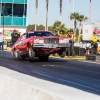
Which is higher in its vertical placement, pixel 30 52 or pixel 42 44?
pixel 42 44

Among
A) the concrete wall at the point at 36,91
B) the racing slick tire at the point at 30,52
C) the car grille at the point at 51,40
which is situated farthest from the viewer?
the racing slick tire at the point at 30,52

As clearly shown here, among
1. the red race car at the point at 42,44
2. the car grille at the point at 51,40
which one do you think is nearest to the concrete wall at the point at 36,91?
the red race car at the point at 42,44

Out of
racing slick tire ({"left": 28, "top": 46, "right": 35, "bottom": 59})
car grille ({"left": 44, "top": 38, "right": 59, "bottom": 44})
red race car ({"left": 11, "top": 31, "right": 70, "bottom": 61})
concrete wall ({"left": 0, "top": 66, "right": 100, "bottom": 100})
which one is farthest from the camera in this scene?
racing slick tire ({"left": 28, "top": 46, "right": 35, "bottom": 59})

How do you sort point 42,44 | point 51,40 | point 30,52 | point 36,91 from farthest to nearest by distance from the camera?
1. point 30,52
2. point 51,40
3. point 42,44
4. point 36,91

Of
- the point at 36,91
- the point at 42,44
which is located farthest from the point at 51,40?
the point at 36,91

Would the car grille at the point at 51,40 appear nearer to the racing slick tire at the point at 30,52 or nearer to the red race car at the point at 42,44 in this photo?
the red race car at the point at 42,44

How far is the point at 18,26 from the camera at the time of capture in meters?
69.6

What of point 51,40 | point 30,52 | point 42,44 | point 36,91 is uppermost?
point 51,40

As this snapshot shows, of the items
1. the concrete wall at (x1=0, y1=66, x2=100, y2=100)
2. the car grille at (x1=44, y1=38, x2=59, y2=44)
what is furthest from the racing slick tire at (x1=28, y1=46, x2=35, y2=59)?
the concrete wall at (x1=0, y1=66, x2=100, y2=100)

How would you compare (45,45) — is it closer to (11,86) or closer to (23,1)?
(11,86)

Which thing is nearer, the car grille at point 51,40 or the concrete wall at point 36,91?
the concrete wall at point 36,91

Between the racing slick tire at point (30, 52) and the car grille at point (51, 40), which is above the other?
the car grille at point (51, 40)

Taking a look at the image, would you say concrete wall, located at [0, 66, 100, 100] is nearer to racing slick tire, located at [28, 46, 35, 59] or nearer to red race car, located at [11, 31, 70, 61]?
red race car, located at [11, 31, 70, 61]

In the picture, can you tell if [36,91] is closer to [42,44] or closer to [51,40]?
[42,44]
